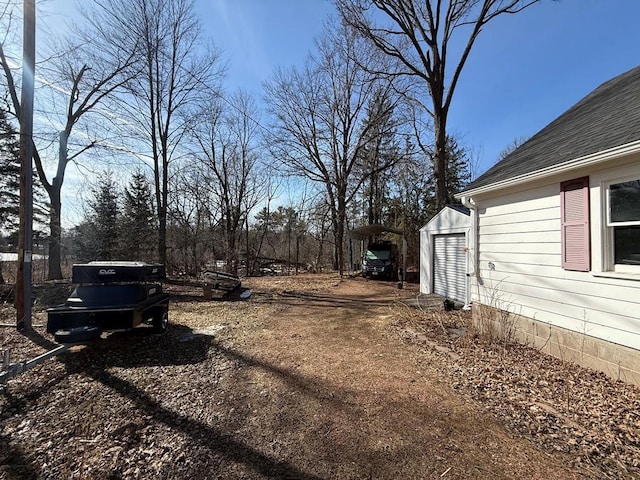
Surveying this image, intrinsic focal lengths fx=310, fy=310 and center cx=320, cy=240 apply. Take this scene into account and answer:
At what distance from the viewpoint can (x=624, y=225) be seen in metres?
3.98

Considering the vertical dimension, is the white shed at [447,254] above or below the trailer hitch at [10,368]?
above

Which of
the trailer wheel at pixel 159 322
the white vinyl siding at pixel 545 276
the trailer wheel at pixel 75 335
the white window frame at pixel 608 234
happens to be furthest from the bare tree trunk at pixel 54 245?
the white window frame at pixel 608 234

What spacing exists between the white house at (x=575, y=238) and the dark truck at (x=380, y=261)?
9.24 meters

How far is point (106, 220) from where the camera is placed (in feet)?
54.9

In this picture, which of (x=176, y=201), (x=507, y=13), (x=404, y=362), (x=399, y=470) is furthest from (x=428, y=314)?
(x=176, y=201)

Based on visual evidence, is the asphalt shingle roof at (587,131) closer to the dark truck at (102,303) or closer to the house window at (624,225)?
the house window at (624,225)

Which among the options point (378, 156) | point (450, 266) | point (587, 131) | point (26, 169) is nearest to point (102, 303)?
point (26, 169)

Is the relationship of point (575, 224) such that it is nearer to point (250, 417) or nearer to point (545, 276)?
point (545, 276)

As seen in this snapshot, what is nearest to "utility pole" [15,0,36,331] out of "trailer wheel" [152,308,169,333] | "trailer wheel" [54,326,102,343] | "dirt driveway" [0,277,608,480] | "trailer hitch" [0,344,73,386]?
"dirt driveway" [0,277,608,480]

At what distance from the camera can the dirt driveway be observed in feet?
8.17

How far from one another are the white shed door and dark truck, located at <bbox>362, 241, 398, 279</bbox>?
529cm

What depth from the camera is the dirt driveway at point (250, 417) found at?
8.17ft

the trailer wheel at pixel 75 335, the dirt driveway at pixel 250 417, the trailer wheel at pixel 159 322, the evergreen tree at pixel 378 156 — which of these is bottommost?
the dirt driveway at pixel 250 417

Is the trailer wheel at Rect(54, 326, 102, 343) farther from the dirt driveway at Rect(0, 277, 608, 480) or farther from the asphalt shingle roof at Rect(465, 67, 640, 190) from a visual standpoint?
the asphalt shingle roof at Rect(465, 67, 640, 190)
